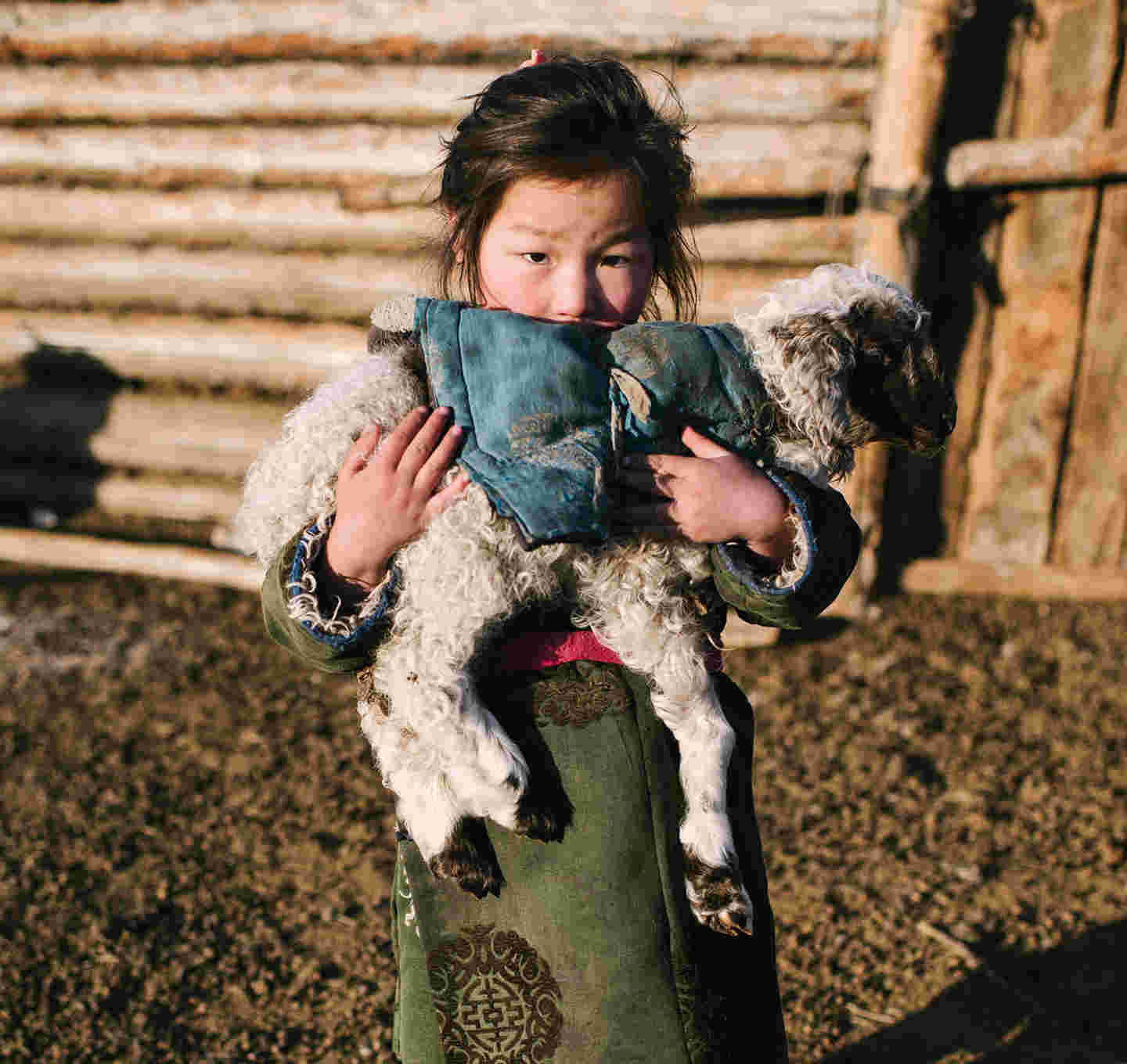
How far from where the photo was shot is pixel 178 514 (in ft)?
17.6

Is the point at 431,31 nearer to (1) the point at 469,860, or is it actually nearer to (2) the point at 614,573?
(2) the point at 614,573

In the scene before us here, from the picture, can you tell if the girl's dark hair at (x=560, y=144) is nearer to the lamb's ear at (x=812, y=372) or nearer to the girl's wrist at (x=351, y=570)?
the lamb's ear at (x=812, y=372)

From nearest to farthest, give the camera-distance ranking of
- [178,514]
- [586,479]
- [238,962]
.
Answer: [586,479] < [238,962] < [178,514]

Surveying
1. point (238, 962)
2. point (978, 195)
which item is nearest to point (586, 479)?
point (238, 962)

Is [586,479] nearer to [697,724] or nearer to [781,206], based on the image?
[697,724]

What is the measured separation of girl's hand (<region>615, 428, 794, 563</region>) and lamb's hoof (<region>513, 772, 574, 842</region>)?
35cm

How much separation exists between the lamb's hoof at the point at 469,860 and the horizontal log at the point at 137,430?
3.81 meters

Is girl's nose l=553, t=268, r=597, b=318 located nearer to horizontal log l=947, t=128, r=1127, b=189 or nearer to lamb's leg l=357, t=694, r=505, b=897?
lamb's leg l=357, t=694, r=505, b=897

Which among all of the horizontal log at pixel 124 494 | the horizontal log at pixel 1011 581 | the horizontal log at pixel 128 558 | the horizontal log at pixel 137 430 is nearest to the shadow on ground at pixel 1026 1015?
the horizontal log at pixel 1011 581

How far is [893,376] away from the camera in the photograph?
1494mm

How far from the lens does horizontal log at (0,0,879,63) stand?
411 centimetres

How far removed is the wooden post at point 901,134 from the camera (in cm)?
387

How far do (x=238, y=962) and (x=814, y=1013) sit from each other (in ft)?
4.82

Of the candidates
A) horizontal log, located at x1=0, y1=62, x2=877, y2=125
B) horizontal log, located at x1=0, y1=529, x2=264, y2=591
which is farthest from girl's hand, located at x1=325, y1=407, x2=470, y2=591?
horizontal log, located at x1=0, y1=529, x2=264, y2=591
